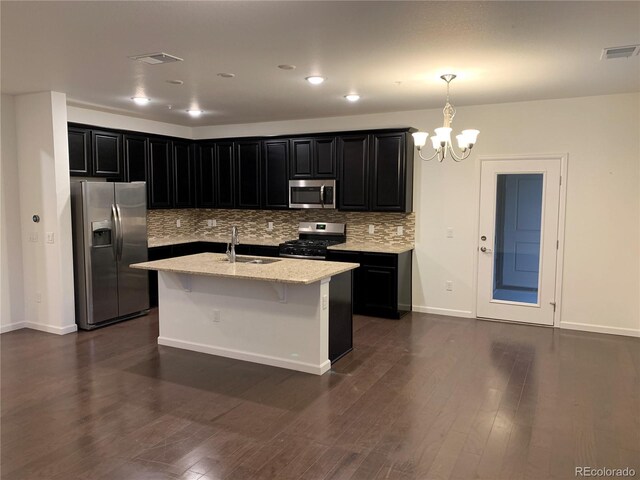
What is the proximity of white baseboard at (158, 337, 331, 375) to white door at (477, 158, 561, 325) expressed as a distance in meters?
2.73

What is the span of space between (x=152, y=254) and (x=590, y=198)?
5424 millimetres

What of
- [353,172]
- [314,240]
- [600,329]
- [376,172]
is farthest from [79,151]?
[600,329]

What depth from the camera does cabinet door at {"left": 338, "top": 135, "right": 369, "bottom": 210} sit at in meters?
6.40

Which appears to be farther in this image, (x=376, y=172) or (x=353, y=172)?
(x=353, y=172)

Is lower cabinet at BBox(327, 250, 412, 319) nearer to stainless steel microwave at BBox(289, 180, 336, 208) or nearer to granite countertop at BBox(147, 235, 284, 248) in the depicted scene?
stainless steel microwave at BBox(289, 180, 336, 208)

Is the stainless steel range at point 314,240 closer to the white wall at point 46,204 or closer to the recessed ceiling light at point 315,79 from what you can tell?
the recessed ceiling light at point 315,79

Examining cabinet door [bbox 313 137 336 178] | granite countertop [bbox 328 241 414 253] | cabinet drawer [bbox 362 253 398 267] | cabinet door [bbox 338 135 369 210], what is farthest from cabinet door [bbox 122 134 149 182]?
cabinet drawer [bbox 362 253 398 267]

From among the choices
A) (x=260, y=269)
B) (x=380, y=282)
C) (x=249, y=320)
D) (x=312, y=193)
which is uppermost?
(x=312, y=193)

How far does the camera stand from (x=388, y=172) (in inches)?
247

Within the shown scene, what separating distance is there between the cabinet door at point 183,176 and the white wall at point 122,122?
1.32 feet

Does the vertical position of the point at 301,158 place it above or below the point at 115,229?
above

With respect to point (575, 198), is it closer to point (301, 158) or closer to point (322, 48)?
point (301, 158)

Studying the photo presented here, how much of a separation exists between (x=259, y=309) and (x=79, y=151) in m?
3.10
